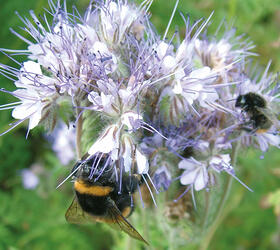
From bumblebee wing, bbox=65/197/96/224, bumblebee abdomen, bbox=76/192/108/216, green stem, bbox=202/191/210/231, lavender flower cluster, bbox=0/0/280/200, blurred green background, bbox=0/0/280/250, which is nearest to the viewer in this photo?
lavender flower cluster, bbox=0/0/280/200

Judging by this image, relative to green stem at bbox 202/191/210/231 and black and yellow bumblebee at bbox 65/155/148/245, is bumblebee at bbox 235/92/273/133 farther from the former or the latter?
black and yellow bumblebee at bbox 65/155/148/245

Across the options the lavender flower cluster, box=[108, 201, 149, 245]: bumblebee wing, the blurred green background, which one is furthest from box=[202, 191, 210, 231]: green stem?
the blurred green background

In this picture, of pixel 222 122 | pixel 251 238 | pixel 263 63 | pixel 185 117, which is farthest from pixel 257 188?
pixel 185 117

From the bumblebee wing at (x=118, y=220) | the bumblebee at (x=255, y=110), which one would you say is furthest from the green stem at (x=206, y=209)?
the bumblebee wing at (x=118, y=220)

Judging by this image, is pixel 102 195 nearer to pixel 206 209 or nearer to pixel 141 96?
pixel 141 96

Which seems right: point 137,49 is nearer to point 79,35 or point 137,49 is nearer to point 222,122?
point 79,35
